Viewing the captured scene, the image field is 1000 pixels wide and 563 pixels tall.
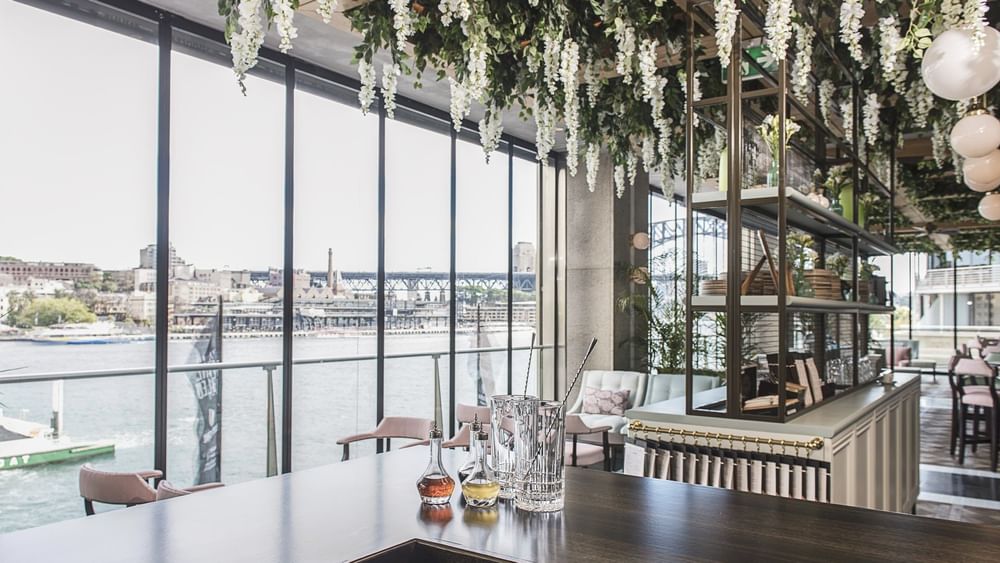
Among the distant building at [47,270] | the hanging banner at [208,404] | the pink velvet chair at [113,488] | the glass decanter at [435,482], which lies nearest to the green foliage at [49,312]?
the distant building at [47,270]

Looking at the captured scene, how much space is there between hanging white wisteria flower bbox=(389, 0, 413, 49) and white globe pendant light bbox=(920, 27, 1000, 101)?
209cm

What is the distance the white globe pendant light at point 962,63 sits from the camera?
266 cm

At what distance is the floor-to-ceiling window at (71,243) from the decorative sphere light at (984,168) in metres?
4.76

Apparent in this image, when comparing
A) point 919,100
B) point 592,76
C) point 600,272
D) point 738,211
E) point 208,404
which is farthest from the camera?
point 600,272

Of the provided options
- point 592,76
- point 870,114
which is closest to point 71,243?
point 592,76

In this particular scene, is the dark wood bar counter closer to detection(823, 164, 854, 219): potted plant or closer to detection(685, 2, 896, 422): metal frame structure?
detection(685, 2, 896, 422): metal frame structure

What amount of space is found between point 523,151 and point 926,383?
11.4 metres

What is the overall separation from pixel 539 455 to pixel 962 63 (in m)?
2.27

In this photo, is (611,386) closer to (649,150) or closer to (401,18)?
(649,150)

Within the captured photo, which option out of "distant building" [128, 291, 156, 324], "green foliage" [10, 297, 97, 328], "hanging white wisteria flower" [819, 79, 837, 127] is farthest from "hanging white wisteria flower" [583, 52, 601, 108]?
"green foliage" [10, 297, 97, 328]

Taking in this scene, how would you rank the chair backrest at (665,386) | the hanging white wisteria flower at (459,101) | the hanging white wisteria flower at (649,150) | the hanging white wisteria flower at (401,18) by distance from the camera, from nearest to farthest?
the hanging white wisteria flower at (401,18) < the hanging white wisteria flower at (459,101) < the hanging white wisteria flower at (649,150) < the chair backrest at (665,386)

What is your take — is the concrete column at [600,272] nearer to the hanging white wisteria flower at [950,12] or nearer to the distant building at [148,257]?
the hanging white wisteria flower at [950,12]

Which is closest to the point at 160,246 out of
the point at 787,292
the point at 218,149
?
the point at 218,149

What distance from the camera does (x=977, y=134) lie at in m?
3.57
